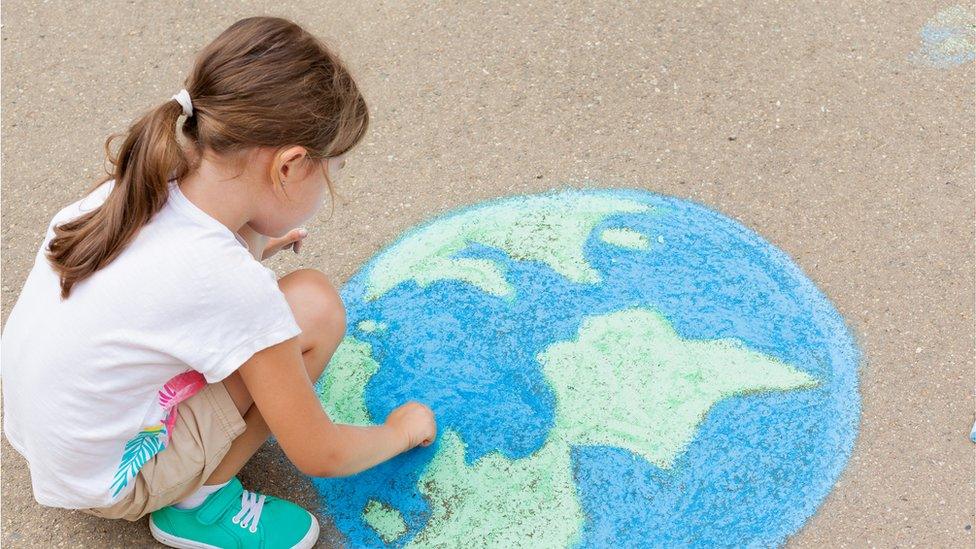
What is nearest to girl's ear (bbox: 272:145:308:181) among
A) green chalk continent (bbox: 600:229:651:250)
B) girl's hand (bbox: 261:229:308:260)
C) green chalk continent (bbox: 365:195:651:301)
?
girl's hand (bbox: 261:229:308:260)

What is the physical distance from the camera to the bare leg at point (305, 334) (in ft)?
6.35

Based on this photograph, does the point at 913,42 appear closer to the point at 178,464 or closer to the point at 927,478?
the point at 927,478

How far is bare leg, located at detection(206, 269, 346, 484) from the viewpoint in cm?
194

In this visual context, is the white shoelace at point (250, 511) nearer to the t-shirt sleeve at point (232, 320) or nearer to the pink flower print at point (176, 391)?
the pink flower print at point (176, 391)

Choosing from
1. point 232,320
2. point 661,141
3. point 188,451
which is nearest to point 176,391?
point 188,451

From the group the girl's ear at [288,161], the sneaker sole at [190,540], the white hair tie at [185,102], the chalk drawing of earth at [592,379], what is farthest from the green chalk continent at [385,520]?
the white hair tie at [185,102]

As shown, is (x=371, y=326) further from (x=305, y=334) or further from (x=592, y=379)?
(x=592, y=379)

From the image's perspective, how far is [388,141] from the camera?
2.96 meters

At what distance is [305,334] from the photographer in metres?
1.96

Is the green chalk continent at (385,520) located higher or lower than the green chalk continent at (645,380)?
lower

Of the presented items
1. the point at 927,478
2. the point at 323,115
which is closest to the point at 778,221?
the point at 927,478

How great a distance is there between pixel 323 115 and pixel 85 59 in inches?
82.3

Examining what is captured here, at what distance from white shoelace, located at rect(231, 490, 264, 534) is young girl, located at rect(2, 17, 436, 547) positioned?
17 centimetres

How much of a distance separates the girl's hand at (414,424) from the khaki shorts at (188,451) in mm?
383
